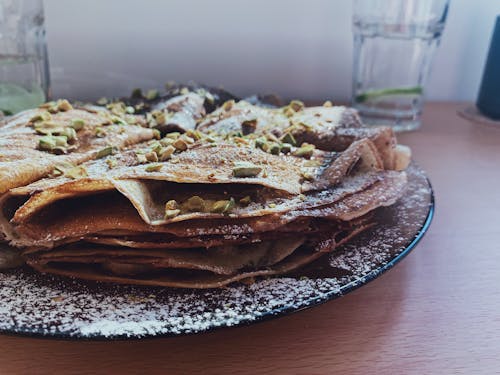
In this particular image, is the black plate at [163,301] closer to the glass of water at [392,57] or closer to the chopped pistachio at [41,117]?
the chopped pistachio at [41,117]

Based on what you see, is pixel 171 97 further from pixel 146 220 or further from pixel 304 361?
pixel 304 361

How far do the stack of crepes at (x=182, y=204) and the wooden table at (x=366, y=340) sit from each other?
0.09m

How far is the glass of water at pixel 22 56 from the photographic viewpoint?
152 centimetres

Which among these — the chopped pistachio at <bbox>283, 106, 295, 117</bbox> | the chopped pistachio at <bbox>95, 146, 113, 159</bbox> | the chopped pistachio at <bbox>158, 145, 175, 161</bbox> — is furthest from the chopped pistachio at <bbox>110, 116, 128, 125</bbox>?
the chopped pistachio at <bbox>283, 106, 295, 117</bbox>

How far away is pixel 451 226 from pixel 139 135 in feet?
2.33

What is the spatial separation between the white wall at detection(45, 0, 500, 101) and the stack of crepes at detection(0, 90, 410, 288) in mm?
839

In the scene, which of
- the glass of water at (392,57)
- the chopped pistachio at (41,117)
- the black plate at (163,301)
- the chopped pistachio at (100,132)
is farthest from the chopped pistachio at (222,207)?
the glass of water at (392,57)

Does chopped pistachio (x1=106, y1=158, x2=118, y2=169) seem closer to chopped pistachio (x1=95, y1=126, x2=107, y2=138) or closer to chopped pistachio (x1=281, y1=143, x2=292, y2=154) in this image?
chopped pistachio (x1=95, y1=126, x2=107, y2=138)

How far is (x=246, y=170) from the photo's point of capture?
83cm

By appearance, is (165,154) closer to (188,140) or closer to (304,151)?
(188,140)

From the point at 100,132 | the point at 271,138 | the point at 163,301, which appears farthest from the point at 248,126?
the point at 163,301

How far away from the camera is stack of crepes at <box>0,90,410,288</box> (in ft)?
2.45

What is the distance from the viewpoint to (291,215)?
0.77 metres

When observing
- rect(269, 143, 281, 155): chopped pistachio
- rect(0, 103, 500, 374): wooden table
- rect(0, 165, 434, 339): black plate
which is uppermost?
rect(269, 143, 281, 155): chopped pistachio
